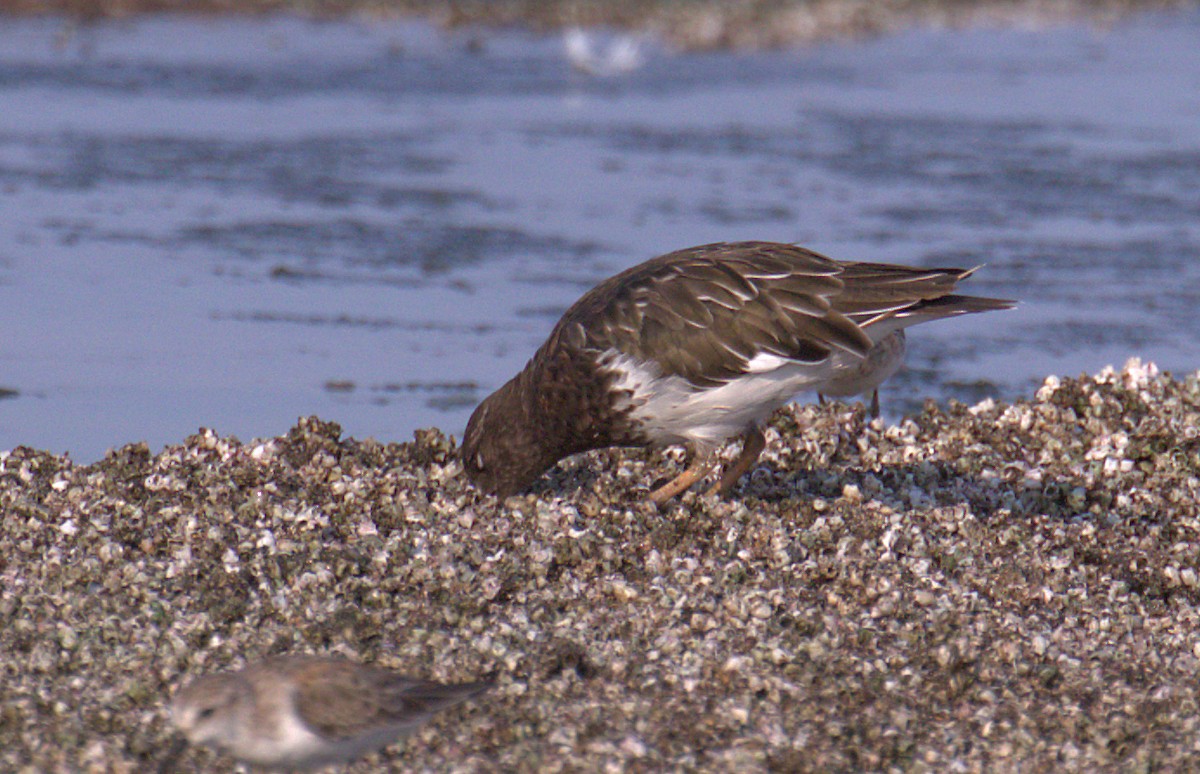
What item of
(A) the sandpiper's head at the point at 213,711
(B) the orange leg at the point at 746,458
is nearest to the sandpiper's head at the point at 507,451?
(B) the orange leg at the point at 746,458

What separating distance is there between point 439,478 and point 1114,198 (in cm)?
1073

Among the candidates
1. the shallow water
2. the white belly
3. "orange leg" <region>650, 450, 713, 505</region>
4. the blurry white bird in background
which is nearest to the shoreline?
the shallow water

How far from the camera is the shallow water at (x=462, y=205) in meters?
10.4

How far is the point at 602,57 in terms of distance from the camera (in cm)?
2539

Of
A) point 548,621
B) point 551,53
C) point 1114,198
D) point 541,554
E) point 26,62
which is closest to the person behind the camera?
point 548,621

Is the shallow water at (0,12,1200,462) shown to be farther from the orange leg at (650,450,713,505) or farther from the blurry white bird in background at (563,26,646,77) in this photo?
the orange leg at (650,450,713,505)

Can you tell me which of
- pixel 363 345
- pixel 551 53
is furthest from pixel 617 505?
pixel 551 53

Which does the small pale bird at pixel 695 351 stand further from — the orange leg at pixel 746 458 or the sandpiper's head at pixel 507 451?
the orange leg at pixel 746 458

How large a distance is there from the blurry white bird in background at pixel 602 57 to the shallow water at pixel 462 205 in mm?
315

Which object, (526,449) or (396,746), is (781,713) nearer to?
(396,746)

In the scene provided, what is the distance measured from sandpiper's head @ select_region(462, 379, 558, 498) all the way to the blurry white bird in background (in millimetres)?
17373

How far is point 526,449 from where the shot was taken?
297 inches

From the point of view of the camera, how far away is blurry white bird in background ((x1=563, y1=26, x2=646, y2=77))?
24.6m

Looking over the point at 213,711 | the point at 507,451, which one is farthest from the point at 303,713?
the point at 507,451
